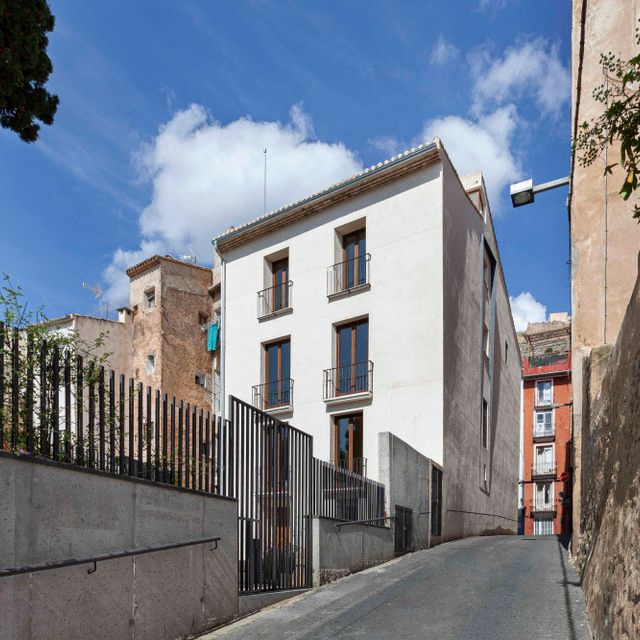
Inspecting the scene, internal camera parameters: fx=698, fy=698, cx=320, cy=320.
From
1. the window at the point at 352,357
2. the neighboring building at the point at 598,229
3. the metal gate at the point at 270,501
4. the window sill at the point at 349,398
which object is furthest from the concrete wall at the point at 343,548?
the window at the point at 352,357

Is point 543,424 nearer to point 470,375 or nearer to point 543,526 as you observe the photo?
point 543,526

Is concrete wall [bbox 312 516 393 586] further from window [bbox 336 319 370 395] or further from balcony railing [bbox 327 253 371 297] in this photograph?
balcony railing [bbox 327 253 371 297]

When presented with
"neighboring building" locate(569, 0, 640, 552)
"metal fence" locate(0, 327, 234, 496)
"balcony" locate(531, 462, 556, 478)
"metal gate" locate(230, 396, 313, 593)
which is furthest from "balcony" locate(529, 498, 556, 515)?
"metal fence" locate(0, 327, 234, 496)

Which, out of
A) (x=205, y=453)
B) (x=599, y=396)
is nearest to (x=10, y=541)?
(x=205, y=453)

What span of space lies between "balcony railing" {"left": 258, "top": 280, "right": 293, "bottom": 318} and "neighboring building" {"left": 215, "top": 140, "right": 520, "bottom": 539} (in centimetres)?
4

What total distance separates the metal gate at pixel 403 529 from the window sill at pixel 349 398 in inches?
185

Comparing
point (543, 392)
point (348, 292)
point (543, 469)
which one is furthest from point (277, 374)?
point (543, 469)

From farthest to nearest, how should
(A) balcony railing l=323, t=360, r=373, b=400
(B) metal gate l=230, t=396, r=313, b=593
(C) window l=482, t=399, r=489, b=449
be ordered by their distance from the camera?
(C) window l=482, t=399, r=489, b=449 → (A) balcony railing l=323, t=360, r=373, b=400 → (B) metal gate l=230, t=396, r=313, b=593

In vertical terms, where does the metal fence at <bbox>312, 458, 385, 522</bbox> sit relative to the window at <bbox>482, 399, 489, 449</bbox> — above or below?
below

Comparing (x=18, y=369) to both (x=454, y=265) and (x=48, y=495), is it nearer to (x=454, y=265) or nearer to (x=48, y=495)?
(x=48, y=495)

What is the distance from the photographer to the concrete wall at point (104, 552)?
5023mm

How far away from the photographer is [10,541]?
4.96 meters

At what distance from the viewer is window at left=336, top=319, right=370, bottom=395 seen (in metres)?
19.6

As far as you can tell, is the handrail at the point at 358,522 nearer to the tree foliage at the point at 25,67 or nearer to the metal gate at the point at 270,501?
the metal gate at the point at 270,501
